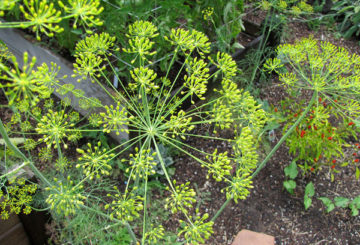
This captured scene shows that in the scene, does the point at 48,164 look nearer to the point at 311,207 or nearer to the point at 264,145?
the point at 264,145

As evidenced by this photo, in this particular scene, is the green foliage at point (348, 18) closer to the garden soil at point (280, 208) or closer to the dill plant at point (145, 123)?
the garden soil at point (280, 208)

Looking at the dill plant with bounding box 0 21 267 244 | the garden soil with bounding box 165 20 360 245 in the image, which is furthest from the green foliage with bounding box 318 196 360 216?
the dill plant with bounding box 0 21 267 244

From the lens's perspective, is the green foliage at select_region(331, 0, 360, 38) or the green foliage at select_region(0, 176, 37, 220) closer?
the green foliage at select_region(0, 176, 37, 220)

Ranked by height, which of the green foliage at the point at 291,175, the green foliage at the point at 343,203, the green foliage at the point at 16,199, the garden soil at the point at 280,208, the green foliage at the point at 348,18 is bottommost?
the garden soil at the point at 280,208

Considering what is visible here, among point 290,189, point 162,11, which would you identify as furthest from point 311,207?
point 162,11

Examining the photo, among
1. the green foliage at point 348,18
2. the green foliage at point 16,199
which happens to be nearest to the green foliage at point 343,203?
the green foliage at point 16,199

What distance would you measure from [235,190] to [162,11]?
2015 millimetres

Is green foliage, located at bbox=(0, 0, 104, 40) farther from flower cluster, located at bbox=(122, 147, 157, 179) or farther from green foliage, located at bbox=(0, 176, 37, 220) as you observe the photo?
green foliage, located at bbox=(0, 176, 37, 220)

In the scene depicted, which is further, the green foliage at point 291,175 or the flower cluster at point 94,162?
the green foliage at point 291,175

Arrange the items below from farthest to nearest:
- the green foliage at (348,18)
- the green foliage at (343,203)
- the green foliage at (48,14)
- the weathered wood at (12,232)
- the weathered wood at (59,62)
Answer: the green foliage at (348,18)
the weathered wood at (59,62)
the green foliage at (343,203)
the weathered wood at (12,232)
the green foliage at (48,14)

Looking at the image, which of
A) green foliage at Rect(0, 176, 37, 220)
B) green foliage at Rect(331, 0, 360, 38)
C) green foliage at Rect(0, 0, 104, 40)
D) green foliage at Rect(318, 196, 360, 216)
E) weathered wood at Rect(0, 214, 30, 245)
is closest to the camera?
green foliage at Rect(0, 0, 104, 40)

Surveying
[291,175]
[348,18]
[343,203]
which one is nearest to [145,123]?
[291,175]

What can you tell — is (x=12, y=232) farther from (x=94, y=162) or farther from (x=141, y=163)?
(x=141, y=163)

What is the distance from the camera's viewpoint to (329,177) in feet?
12.0
